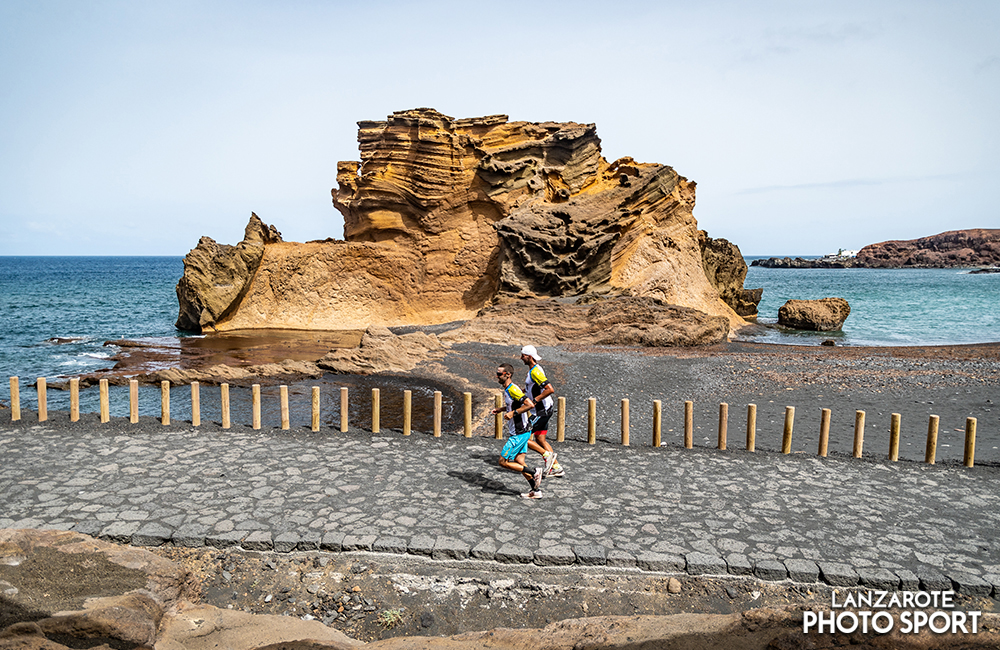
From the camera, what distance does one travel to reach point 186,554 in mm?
7812

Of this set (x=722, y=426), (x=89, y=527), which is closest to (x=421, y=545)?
(x=89, y=527)

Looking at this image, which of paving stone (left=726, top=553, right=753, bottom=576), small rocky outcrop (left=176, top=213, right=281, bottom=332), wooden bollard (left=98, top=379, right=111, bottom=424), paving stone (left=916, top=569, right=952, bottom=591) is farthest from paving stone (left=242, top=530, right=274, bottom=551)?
small rocky outcrop (left=176, top=213, right=281, bottom=332)

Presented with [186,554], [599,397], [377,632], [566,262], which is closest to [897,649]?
[377,632]

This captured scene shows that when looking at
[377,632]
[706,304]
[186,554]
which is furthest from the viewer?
[706,304]

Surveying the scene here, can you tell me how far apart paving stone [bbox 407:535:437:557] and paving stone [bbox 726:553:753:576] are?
3483mm

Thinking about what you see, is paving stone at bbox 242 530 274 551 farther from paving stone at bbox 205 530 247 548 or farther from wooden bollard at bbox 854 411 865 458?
wooden bollard at bbox 854 411 865 458

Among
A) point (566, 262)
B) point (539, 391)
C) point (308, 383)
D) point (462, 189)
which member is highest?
point (462, 189)

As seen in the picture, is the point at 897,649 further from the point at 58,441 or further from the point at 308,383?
the point at 308,383

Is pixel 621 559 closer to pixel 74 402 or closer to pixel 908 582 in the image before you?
pixel 908 582

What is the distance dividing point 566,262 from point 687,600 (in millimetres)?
27362

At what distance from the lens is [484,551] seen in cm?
775

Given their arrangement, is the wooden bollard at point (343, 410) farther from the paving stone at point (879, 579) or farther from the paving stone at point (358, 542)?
the paving stone at point (879, 579)

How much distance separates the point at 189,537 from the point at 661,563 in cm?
573

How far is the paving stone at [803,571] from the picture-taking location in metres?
7.30
